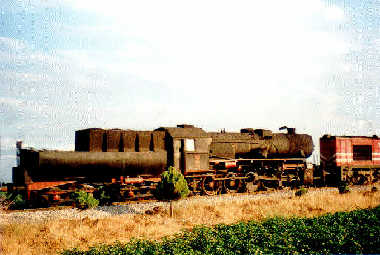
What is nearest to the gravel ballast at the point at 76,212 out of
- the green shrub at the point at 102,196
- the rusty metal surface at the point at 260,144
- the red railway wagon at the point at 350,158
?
the green shrub at the point at 102,196

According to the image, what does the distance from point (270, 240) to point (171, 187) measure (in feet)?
16.4

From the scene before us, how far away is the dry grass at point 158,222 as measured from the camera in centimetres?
988

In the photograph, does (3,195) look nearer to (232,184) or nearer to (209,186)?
(209,186)

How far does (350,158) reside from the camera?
79.6 ft

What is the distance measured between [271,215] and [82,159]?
8.64 meters

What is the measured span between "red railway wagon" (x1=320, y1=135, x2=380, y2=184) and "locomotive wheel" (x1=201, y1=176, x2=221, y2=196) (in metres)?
9.09

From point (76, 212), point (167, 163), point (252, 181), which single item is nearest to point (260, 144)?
point (252, 181)

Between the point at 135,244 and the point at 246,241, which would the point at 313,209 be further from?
the point at 135,244

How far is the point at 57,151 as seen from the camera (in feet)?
49.1

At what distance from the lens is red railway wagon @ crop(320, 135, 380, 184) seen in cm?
2377

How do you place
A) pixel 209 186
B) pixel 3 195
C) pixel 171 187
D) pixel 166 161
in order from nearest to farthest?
pixel 171 187, pixel 3 195, pixel 166 161, pixel 209 186

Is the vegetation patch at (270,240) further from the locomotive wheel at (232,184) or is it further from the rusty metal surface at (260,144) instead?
the rusty metal surface at (260,144)

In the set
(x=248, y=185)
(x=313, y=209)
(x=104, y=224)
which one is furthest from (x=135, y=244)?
(x=248, y=185)

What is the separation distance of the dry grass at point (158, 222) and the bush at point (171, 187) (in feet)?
2.73
